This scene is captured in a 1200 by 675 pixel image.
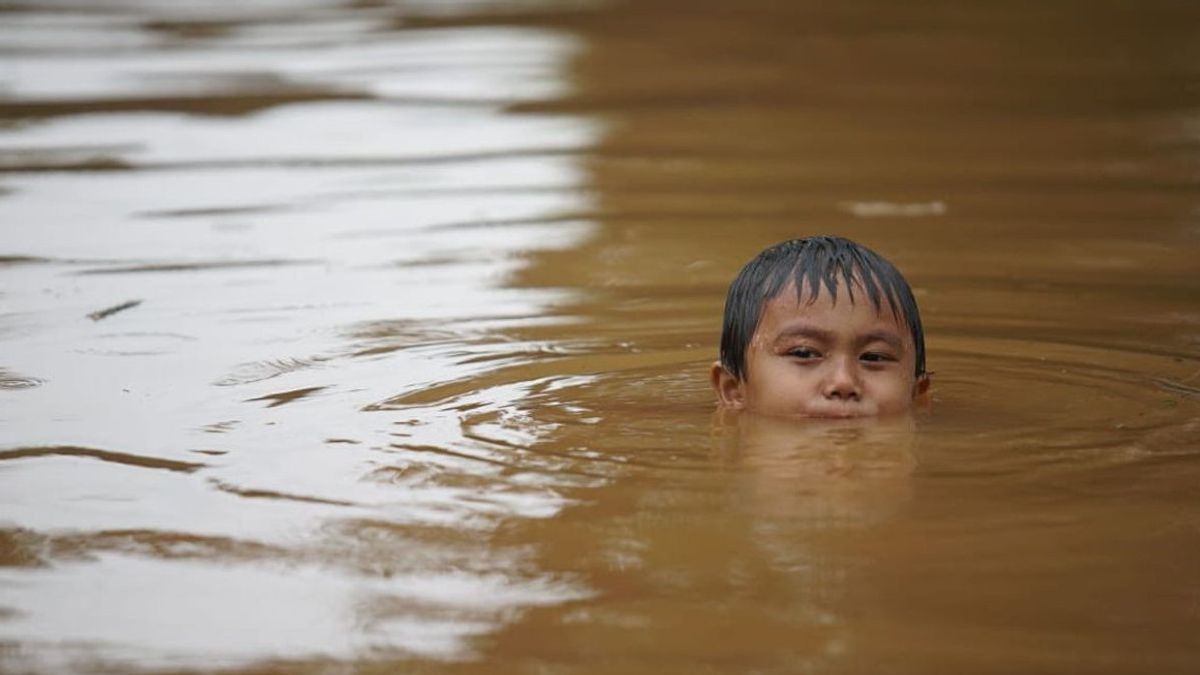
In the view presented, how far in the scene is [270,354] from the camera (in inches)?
202

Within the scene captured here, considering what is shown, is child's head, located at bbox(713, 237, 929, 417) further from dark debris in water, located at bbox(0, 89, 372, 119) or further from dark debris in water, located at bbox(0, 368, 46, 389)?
dark debris in water, located at bbox(0, 89, 372, 119)

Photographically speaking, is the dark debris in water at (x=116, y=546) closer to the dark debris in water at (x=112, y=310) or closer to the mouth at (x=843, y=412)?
the mouth at (x=843, y=412)

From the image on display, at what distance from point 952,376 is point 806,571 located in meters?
1.73

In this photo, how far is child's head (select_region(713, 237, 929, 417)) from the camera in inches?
175

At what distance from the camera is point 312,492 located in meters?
3.79

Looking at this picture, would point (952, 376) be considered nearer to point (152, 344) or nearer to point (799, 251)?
point (799, 251)

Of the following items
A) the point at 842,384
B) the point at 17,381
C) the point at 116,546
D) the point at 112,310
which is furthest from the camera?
the point at 112,310

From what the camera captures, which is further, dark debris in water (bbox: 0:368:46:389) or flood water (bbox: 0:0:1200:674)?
dark debris in water (bbox: 0:368:46:389)

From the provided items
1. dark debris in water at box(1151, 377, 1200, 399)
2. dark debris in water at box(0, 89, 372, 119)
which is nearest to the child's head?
dark debris in water at box(1151, 377, 1200, 399)

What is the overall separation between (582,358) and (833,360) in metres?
0.83

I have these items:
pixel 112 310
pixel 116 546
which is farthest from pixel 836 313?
pixel 112 310

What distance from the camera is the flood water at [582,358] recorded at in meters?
3.10

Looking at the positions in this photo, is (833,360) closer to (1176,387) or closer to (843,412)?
(843,412)

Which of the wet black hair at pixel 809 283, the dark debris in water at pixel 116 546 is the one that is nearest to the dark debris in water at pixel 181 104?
the wet black hair at pixel 809 283
